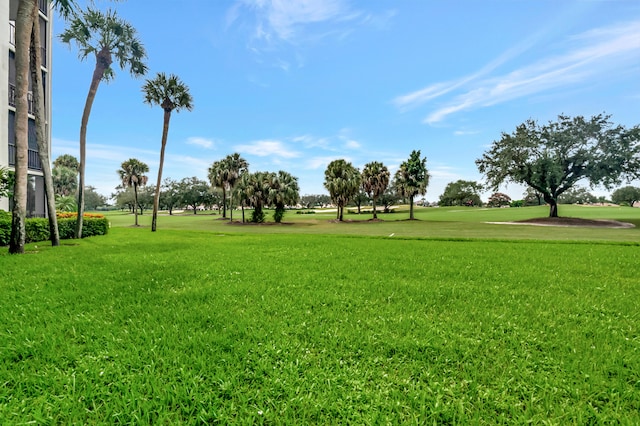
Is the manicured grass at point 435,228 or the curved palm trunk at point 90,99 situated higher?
the curved palm trunk at point 90,99

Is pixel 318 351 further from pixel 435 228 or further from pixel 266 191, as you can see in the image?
pixel 266 191

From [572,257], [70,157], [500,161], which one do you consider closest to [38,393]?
[572,257]

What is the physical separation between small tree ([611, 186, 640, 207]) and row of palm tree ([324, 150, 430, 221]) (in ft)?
289

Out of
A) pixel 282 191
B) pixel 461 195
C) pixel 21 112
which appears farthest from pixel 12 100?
pixel 461 195

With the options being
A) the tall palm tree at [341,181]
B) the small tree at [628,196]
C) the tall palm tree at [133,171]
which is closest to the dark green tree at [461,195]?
the small tree at [628,196]

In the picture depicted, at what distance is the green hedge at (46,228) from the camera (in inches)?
482

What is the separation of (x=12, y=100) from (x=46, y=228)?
10.5 metres

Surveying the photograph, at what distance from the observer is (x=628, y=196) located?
9100 cm

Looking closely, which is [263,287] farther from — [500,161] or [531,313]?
[500,161]

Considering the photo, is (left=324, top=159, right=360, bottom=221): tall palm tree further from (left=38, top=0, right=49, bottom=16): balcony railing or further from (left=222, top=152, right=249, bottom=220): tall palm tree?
(left=38, top=0, right=49, bottom=16): balcony railing

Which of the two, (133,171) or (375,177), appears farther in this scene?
(375,177)

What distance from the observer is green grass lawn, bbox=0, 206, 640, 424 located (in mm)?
2568

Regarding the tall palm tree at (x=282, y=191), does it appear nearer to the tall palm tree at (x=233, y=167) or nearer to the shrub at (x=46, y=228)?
the tall palm tree at (x=233, y=167)

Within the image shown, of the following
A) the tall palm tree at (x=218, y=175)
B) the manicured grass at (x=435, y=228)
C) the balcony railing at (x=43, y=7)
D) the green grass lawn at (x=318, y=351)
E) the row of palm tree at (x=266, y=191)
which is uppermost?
the balcony railing at (x=43, y=7)
